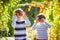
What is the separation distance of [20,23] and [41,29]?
20 cm

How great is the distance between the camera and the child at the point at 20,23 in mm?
1498

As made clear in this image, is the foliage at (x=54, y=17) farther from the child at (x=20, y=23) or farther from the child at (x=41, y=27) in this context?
the child at (x=20, y=23)

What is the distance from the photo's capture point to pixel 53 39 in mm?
1521

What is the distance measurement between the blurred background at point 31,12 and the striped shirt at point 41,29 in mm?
34

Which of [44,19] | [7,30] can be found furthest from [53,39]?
[7,30]

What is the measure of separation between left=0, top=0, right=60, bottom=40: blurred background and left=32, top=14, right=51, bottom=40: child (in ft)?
0.11

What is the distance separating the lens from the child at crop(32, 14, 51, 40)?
151 cm

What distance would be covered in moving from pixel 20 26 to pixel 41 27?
0.65 feet

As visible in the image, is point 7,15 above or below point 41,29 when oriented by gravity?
above

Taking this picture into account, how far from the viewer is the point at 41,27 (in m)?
1.53

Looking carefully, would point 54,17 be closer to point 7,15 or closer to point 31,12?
point 31,12

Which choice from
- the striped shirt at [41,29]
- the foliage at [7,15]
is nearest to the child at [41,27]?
the striped shirt at [41,29]

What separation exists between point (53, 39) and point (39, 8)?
319mm

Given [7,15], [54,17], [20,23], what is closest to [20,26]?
[20,23]
